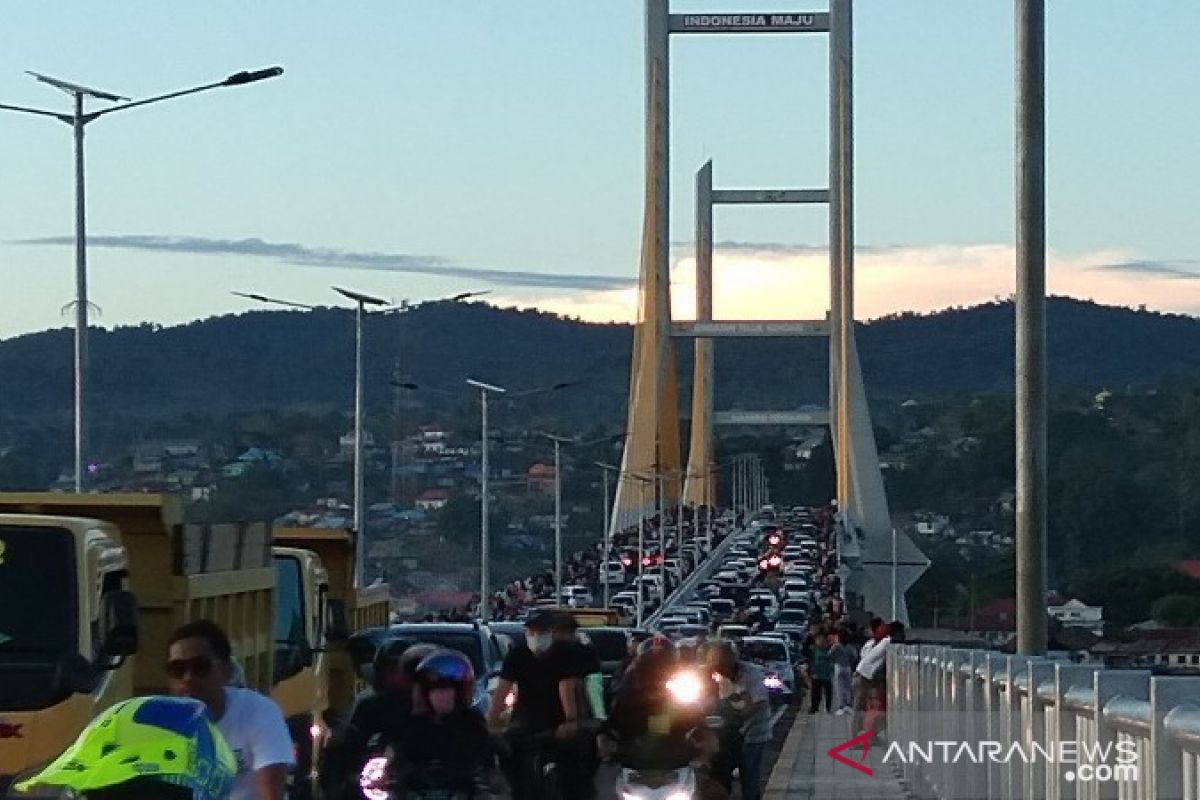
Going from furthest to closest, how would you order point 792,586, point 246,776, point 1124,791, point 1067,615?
point 792,586 < point 1067,615 < point 1124,791 < point 246,776

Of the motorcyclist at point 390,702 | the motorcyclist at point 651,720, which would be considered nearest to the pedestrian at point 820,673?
the motorcyclist at point 651,720

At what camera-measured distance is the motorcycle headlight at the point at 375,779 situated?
921 cm

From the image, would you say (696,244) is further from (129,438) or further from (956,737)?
(956,737)

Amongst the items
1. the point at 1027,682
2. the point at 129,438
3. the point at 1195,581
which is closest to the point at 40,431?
Answer: the point at 129,438

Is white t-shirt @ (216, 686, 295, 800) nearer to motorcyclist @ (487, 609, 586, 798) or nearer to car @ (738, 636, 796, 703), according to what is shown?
motorcyclist @ (487, 609, 586, 798)

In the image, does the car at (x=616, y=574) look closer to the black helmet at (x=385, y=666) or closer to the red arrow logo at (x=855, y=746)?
the red arrow logo at (x=855, y=746)

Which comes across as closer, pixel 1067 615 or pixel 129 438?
pixel 1067 615

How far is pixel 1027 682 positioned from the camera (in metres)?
11.0

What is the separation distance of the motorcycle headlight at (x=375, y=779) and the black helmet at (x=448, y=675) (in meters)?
0.28

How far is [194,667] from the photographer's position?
7.94 meters

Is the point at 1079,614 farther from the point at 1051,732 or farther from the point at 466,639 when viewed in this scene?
the point at 1051,732

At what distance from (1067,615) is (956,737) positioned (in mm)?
36748

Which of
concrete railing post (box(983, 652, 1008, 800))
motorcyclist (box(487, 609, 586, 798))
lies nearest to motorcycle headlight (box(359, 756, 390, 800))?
motorcyclist (box(487, 609, 586, 798))

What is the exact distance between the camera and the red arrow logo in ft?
73.4
